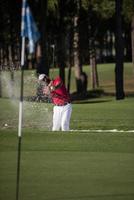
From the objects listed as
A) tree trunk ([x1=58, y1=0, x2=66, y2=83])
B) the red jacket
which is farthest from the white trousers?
tree trunk ([x1=58, y1=0, x2=66, y2=83])

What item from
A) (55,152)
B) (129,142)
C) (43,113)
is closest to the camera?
(55,152)

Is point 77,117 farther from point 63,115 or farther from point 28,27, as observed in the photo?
point 28,27

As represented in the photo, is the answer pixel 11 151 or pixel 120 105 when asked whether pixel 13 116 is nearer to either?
pixel 120 105

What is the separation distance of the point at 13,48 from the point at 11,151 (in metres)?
50.3

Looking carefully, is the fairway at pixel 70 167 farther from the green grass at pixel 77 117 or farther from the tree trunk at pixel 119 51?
the tree trunk at pixel 119 51

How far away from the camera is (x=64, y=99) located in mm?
22672

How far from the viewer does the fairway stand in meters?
11.2

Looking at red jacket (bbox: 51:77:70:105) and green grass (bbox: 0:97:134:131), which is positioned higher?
red jacket (bbox: 51:77:70:105)

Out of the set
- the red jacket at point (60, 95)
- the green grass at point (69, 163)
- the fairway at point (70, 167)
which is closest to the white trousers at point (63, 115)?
the red jacket at point (60, 95)

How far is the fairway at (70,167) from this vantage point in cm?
1119

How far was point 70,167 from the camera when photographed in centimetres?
1388

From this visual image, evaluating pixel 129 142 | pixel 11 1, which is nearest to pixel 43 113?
pixel 129 142

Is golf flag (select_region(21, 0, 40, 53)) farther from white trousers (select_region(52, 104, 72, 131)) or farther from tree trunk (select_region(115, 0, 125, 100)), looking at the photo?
tree trunk (select_region(115, 0, 125, 100))

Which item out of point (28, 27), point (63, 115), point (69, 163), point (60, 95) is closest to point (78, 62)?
point (63, 115)
